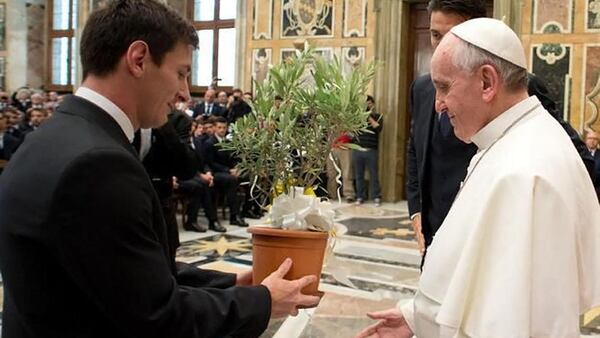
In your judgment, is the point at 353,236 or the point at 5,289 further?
the point at 353,236

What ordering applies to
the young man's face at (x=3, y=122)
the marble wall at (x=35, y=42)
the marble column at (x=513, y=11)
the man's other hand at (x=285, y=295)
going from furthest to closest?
the marble wall at (x=35, y=42) → the marble column at (x=513, y=11) → the young man's face at (x=3, y=122) → the man's other hand at (x=285, y=295)

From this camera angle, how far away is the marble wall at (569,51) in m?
9.20

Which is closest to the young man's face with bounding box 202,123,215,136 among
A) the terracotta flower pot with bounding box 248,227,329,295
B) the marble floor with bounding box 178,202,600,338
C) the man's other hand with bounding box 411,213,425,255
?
the marble floor with bounding box 178,202,600,338

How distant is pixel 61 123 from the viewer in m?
1.29

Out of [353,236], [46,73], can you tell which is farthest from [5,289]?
[46,73]

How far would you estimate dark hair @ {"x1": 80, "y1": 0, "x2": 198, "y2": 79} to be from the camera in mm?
1316

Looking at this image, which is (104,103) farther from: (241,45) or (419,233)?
(241,45)

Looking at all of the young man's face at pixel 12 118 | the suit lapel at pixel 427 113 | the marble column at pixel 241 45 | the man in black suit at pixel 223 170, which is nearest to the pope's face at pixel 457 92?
the suit lapel at pixel 427 113

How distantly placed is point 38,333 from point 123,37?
0.58 metres

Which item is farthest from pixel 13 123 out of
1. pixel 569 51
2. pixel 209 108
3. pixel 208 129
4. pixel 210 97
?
pixel 569 51

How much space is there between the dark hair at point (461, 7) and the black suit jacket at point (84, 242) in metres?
1.50

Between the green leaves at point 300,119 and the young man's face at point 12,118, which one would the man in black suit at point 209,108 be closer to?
the young man's face at point 12,118

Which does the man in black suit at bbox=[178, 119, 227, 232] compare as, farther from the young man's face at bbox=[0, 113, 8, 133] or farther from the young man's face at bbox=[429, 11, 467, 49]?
the young man's face at bbox=[429, 11, 467, 49]

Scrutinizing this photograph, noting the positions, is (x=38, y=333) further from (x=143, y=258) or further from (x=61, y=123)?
(x=61, y=123)
